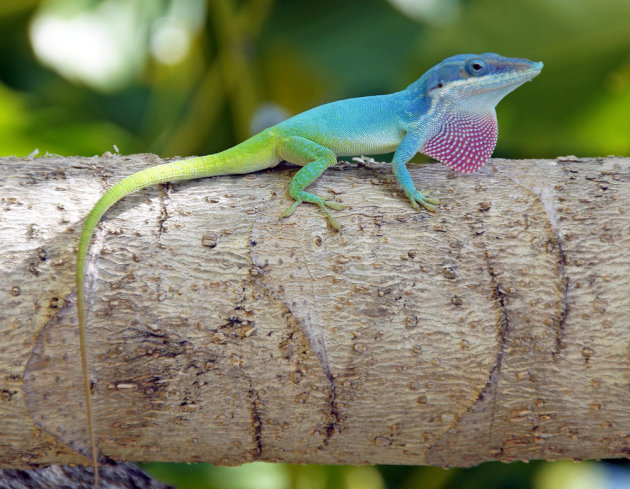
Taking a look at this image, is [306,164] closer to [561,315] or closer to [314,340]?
[314,340]

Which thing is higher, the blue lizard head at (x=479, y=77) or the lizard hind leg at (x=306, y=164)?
the blue lizard head at (x=479, y=77)

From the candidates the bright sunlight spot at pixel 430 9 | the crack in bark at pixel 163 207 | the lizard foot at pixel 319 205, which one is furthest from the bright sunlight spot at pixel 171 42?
the lizard foot at pixel 319 205

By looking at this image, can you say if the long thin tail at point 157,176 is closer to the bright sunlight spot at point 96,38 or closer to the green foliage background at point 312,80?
the green foliage background at point 312,80

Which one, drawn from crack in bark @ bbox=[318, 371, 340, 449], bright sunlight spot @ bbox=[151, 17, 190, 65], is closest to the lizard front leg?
crack in bark @ bbox=[318, 371, 340, 449]

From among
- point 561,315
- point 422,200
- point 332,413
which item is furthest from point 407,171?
point 332,413

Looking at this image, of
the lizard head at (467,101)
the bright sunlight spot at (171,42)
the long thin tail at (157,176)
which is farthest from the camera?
the bright sunlight spot at (171,42)

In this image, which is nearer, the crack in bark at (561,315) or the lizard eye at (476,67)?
the crack in bark at (561,315)

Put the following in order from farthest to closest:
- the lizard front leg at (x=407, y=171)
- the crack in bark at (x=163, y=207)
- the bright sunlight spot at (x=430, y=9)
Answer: the bright sunlight spot at (x=430, y=9)
the lizard front leg at (x=407, y=171)
the crack in bark at (x=163, y=207)
